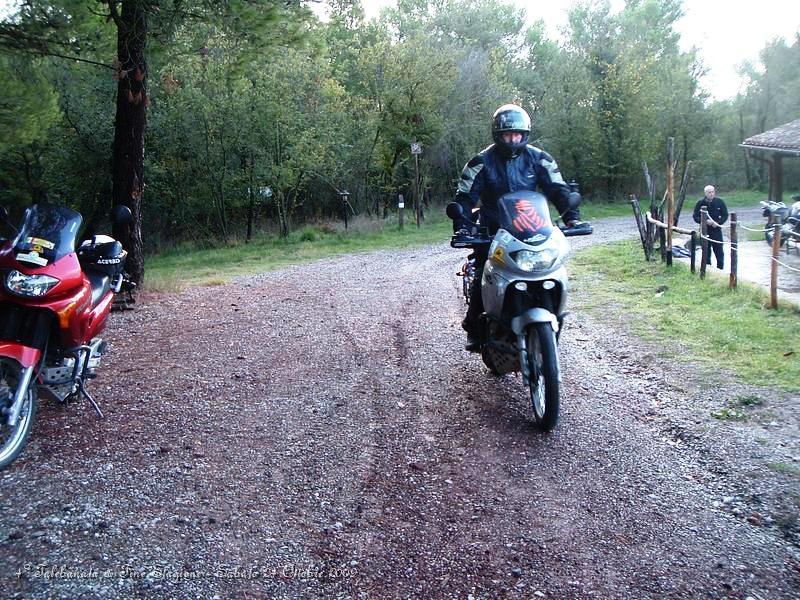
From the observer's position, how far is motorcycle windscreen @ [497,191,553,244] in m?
5.25

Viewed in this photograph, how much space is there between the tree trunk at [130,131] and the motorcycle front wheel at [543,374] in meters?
7.17

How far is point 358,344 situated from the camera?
25.6ft

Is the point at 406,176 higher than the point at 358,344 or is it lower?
higher

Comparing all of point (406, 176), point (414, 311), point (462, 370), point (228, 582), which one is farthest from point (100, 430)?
point (406, 176)

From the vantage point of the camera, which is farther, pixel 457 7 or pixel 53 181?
pixel 457 7

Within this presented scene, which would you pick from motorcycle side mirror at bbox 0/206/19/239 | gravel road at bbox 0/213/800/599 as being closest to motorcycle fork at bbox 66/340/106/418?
gravel road at bbox 0/213/800/599

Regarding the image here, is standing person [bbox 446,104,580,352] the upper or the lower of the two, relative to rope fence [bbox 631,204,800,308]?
upper

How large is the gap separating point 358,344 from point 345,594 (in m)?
4.67

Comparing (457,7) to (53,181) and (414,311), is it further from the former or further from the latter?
(414,311)

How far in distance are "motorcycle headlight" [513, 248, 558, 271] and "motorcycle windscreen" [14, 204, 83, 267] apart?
116 inches

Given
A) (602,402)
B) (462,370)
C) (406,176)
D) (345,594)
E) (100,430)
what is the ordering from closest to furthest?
(345,594) → (100,430) → (602,402) → (462,370) → (406,176)

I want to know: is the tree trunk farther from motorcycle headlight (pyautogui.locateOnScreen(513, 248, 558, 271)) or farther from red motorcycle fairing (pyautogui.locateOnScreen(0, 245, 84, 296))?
motorcycle headlight (pyautogui.locateOnScreen(513, 248, 558, 271))

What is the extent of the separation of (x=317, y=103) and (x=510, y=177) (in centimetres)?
1803

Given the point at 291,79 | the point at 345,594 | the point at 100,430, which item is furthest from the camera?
the point at 291,79
